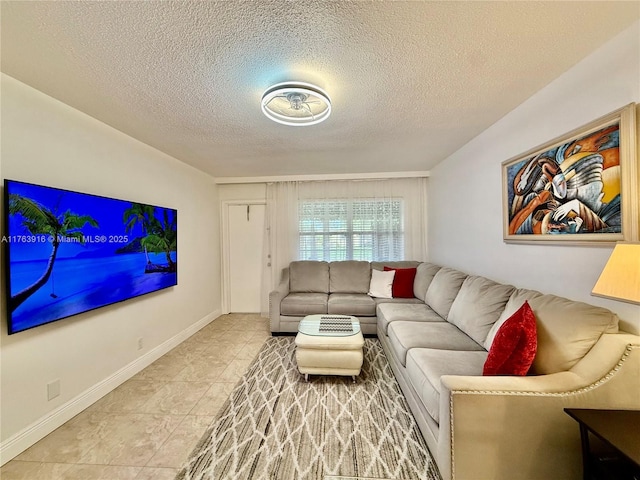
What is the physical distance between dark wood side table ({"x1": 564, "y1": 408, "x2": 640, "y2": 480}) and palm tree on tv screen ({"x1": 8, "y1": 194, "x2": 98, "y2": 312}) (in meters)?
2.99

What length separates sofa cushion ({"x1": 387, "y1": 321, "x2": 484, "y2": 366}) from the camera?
74.4 inches

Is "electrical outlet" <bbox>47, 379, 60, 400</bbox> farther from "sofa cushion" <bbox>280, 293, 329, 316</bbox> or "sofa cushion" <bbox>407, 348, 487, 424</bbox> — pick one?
"sofa cushion" <bbox>407, 348, 487, 424</bbox>

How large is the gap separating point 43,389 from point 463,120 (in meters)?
3.82

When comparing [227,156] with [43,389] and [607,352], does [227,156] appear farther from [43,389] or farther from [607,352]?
[607,352]

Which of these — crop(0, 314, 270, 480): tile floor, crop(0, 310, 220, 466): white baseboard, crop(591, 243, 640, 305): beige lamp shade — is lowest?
crop(0, 314, 270, 480): tile floor

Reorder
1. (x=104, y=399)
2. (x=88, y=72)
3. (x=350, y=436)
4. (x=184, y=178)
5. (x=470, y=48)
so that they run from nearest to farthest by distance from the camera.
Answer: (x=470, y=48)
(x=88, y=72)
(x=350, y=436)
(x=104, y=399)
(x=184, y=178)

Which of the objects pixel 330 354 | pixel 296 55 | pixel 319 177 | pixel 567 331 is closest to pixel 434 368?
pixel 567 331

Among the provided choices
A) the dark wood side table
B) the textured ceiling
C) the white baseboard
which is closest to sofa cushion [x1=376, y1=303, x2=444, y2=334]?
the dark wood side table

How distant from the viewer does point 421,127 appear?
229 cm

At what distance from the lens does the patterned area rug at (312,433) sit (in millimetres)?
1402

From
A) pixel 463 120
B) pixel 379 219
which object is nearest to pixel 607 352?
pixel 463 120

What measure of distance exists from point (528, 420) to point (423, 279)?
2103 millimetres

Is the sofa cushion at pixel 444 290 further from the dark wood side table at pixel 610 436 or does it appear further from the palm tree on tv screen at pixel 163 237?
the palm tree on tv screen at pixel 163 237

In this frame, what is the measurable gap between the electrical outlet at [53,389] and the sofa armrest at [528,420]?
2.57 meters
